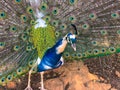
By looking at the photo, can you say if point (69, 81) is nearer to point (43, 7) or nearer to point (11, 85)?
point (11, 85)

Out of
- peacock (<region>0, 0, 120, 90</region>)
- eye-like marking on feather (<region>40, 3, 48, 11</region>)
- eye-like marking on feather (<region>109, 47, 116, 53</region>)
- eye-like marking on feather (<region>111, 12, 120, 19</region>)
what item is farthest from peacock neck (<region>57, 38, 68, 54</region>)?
eye-like marking on feather (<region>111, 12, 120, 19</region>)

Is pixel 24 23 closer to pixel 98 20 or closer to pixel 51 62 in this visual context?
pixel 51 62

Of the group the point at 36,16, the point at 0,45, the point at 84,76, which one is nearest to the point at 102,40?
the point at 84,76

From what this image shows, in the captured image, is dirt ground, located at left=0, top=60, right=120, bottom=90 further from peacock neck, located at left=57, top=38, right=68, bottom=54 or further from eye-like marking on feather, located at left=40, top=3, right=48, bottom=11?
eye-like marking on feather, located at left=40, top=3, right=48, bottom=11

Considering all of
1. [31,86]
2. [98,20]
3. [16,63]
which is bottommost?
[31,86]

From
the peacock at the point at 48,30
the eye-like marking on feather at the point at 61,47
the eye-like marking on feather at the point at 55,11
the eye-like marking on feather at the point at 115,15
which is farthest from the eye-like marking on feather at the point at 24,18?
the eye-like marking on feather at the point at 115,15

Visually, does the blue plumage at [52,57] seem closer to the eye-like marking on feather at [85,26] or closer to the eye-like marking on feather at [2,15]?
the eye-like marking on feather at [85,26]

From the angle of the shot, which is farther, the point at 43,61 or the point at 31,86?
the point at 31,86
